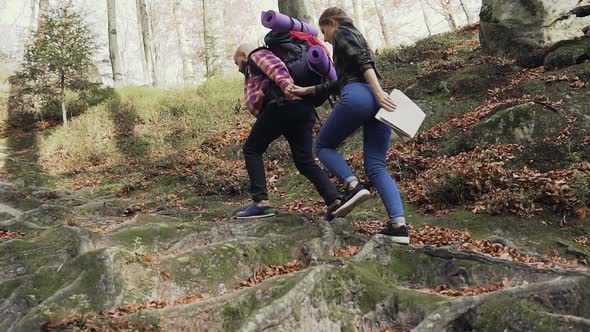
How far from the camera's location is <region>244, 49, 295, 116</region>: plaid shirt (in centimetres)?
450

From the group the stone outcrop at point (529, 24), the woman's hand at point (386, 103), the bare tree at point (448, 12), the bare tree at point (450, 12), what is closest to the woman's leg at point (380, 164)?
the woman's hand at point (386, 103)

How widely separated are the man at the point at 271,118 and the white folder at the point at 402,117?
3.14 feet

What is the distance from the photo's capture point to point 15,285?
354 cm

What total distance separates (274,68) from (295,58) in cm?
27

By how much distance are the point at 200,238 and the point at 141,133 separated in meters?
10.6

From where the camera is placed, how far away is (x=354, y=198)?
4.31 metres

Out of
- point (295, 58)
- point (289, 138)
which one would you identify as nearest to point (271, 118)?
Result: point (289, 138)

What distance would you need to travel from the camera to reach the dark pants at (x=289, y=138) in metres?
4.75

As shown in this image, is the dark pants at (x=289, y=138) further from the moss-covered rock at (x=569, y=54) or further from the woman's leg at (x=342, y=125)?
the moss-covered rock at (x=569, y=54)

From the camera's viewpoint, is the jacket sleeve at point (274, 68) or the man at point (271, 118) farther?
the man at point (271, 118)

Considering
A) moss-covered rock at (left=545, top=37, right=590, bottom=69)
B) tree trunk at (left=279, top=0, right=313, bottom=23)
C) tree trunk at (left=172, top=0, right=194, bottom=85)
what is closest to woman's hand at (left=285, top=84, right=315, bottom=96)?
moss-covered rock at (left=545, top=37, right=590, bottom=69)

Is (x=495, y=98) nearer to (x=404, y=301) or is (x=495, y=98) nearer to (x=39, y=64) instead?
(x=404, y=301)

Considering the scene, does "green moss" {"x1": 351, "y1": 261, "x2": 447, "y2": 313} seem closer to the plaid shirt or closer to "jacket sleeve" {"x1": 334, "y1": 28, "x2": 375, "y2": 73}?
"jacket sleeve" {"x1": 334, "y1": 28, "x2": 375, "y2": 73}

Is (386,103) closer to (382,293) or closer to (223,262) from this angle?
(382,293)
